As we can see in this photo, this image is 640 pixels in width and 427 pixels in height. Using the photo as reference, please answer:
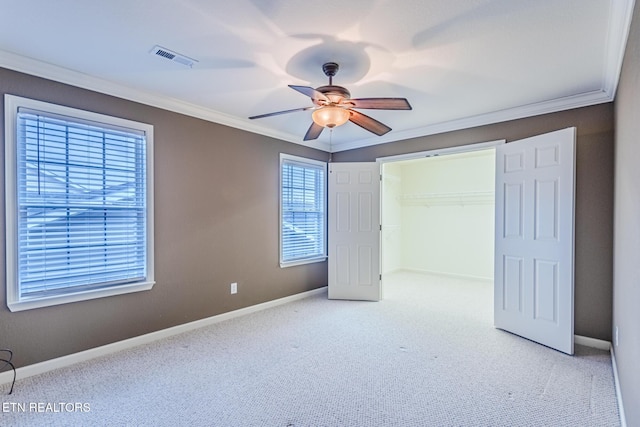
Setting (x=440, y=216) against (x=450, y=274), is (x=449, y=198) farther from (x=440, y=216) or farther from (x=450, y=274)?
(x=450, y=274)

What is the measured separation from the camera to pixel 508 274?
11.2ft

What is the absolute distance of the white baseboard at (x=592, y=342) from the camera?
297 centimetres

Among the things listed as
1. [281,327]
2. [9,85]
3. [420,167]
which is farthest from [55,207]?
[420,167]

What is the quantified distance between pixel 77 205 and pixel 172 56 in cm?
152

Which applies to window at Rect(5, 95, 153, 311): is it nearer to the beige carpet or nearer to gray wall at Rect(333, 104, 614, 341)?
the beige carpet

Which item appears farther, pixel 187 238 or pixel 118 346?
pixel 187 238

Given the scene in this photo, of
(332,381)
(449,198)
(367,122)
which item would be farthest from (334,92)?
(449,198)

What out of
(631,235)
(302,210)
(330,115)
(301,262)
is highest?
(330,115)

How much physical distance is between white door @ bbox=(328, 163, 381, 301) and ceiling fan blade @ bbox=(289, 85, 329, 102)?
252 centimetres

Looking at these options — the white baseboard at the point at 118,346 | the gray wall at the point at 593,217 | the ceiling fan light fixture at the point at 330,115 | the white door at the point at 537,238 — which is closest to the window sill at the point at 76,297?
the white baseboard at the point at 118,346

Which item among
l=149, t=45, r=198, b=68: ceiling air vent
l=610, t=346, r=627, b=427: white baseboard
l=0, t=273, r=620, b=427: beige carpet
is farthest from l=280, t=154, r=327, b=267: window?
l=610, t=346, r=627, b=427: white baseboard

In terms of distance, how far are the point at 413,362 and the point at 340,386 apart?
2.47ft

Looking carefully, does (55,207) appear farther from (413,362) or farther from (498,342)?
(498,342)

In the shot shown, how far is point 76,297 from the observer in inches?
106
